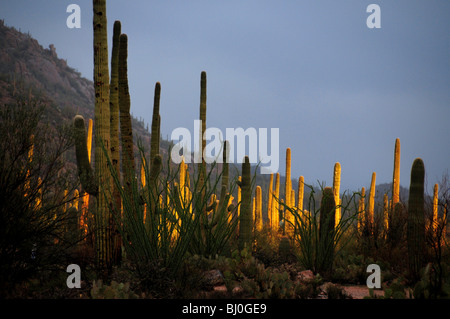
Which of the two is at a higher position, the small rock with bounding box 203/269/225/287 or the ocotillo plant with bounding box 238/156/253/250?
the ocotillo plant with bounding box 238/156/253/250

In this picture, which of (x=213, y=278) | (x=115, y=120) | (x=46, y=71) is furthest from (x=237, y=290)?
(x=46, y=71)

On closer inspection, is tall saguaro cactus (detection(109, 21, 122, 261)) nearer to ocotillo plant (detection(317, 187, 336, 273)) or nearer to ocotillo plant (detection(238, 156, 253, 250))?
ocotillo plant (detection(238, 156, 253, 250))

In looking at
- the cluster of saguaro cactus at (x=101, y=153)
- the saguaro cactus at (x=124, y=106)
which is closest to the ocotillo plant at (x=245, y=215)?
the saguaro cactus at (x=124, y=106)

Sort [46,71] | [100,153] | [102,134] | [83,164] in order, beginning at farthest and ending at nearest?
[46,71] → [102,134] → [100,153] → [83,164]

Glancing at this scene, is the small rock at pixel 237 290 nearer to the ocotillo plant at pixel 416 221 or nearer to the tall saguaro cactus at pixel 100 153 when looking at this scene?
Result: the tall saguaro cactus at pixel 100 153

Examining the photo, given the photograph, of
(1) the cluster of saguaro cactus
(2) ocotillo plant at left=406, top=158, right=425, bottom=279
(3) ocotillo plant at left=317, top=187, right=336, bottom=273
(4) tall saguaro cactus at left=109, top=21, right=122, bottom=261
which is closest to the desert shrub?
(1) the cluster of saguaro cactus

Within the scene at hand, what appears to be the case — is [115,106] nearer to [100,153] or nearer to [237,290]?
[100,153]

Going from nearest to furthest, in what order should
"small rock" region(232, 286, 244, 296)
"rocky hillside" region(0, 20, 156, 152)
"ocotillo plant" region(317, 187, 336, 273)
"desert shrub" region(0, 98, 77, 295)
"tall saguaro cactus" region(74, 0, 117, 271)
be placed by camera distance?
"desert shrub" region(0, 98, 77, 295) → "small rock" region(232, 286, 244, 296) → "tall saguaro cactus" region(74, 0, 117, 271) → "ocotillo plant" region(317, 187, 336, 273) → "rocky hillside" region(0, 20, 156, 152)

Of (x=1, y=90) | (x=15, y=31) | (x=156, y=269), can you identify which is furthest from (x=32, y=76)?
(x=156, y=269)

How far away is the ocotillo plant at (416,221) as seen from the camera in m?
5.68

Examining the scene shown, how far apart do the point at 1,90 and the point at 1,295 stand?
2811 cm

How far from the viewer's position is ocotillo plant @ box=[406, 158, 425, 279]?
5.68 meters

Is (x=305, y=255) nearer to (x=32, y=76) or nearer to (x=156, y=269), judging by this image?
(x=156, y=269)

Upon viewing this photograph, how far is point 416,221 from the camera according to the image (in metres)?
5.83
